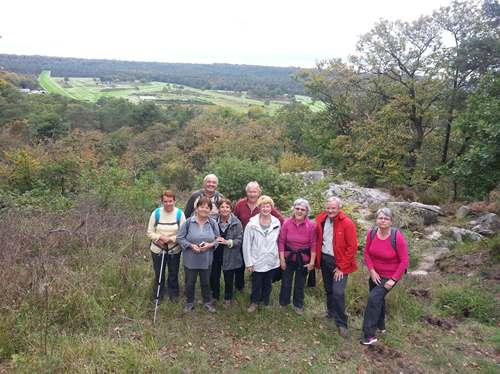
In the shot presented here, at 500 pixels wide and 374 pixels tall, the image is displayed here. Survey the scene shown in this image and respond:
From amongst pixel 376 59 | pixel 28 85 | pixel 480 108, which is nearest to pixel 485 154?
pixel 480 108

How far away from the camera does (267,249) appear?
509 cm

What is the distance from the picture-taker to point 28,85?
74562mm

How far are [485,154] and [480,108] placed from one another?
6.79ft

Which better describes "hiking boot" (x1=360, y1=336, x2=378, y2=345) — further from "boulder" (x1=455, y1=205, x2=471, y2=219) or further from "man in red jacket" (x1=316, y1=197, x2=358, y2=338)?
"boulder" (x1=455, y1=205, x2=471, y2=219)

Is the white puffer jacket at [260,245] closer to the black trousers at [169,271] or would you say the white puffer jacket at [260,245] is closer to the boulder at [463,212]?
the black trousers at [169,271]

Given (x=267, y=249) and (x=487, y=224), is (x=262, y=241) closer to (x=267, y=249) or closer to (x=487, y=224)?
(x=267, y=249)

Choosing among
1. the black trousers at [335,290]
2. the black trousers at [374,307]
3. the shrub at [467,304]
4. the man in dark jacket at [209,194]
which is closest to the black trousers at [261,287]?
the black trousers at [335,290]

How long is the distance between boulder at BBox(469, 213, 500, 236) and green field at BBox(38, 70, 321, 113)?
195 feet

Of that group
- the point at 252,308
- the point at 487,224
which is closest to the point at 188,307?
the point at 252,308

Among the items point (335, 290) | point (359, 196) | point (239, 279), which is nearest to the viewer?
point (335, 290)

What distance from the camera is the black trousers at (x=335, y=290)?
16.2 feet

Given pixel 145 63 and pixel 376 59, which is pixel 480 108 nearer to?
Result: pixel 376 59

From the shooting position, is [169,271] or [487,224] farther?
[487,224]

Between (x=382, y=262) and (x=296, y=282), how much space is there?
119 centimetres
